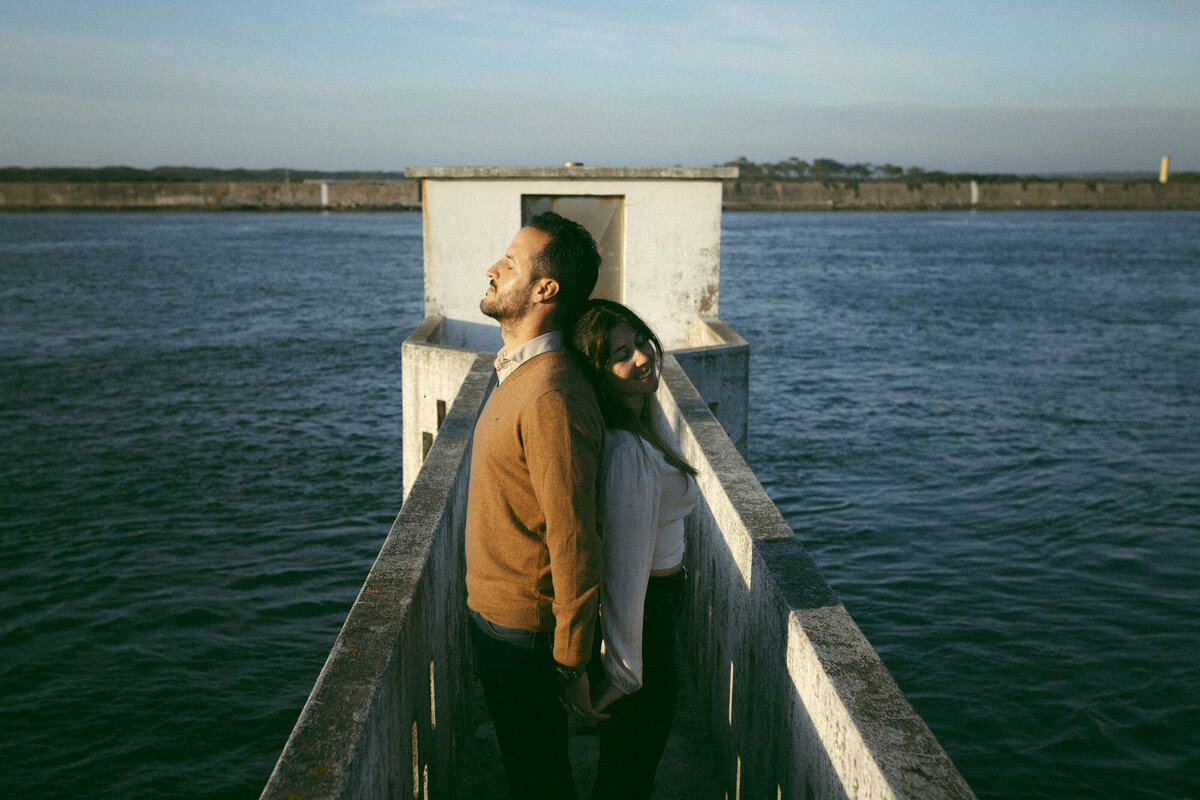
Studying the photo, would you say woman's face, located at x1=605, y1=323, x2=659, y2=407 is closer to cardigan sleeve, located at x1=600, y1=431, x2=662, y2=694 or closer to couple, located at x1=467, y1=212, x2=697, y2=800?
couple, located at x1=467, y1=212, x2=697, y2=800

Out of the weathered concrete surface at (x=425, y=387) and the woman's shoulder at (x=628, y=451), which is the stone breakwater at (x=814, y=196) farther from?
the woman's shoulder at (x=628, y=451)

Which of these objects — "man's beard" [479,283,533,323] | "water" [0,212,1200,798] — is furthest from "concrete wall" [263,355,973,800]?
"water" [0,212,1200,798]

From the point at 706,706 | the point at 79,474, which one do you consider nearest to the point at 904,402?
the point at 79,474

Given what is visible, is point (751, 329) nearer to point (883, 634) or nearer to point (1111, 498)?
point (1111, 498)

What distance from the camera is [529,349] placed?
284 cm

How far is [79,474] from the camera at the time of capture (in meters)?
17.4

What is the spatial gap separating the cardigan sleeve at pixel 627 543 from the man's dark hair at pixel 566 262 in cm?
43

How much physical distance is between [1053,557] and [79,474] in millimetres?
16252

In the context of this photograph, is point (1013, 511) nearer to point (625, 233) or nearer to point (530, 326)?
point (625, 233)

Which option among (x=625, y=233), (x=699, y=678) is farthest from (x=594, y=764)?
(x=625, y=233)

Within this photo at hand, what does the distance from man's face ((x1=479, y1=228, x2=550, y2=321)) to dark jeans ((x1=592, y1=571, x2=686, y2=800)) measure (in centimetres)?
94

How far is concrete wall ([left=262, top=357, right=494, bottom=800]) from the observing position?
2480 millimetres

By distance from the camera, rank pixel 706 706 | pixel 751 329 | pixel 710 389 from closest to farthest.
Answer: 1. pixel 706 706
2. pixel 710 389
3. pixel 751 329

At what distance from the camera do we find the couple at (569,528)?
2.62 metres
